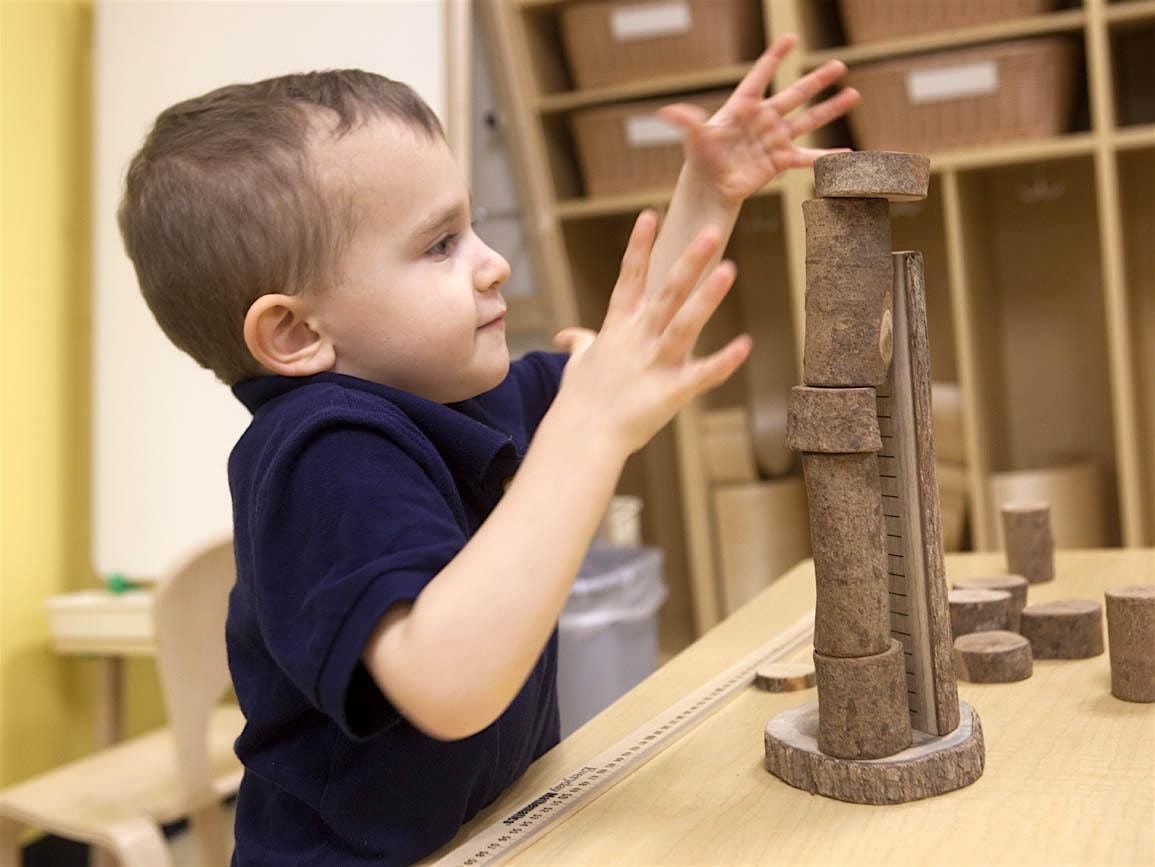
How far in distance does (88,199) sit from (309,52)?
1.78 ft

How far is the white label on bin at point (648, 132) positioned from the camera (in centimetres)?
232

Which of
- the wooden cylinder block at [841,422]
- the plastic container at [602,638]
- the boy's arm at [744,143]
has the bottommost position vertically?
the plastic container at [602,638]

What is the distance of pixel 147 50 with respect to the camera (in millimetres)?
2299

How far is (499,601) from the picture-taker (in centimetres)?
58

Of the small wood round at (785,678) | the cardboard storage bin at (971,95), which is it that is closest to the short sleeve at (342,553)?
the small wood round at (785,678)

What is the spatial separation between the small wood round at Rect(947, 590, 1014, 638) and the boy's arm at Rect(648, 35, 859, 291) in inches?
12.5

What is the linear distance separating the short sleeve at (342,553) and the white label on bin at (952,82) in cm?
173

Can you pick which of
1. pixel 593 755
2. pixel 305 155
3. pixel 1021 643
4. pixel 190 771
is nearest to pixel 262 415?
pixel 305 155

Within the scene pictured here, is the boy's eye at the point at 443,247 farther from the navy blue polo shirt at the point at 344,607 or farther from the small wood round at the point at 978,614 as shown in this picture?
the small wood round at the point at 978,614

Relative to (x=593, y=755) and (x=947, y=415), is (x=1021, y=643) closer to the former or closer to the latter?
(x=593, y=755)

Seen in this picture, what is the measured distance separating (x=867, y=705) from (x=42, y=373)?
1.97 metres

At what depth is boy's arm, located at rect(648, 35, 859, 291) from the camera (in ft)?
3.04

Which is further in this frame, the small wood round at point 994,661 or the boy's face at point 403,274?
the small wood round at point 994,661

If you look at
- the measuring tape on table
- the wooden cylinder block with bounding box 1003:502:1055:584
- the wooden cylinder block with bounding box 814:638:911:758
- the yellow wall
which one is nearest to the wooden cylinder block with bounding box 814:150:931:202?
the wooden cylinder block with bounding box 814:638:911:758
